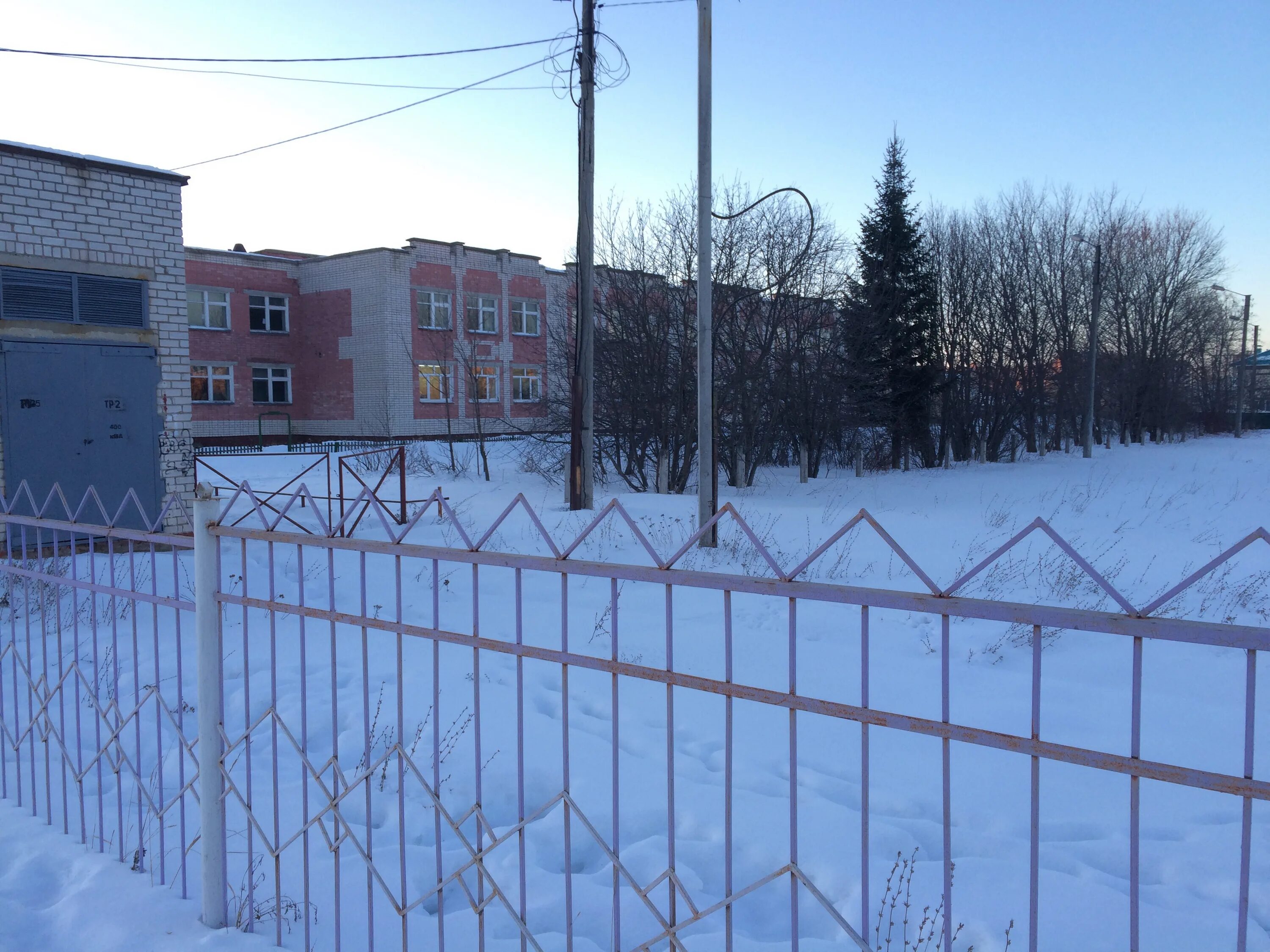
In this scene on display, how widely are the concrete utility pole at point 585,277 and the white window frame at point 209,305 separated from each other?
2238 centimetres

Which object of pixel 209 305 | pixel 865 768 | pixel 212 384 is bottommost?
pixel 865 768

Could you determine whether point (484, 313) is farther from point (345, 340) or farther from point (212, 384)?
point (212, 384)

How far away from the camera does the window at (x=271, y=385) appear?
32.3 m

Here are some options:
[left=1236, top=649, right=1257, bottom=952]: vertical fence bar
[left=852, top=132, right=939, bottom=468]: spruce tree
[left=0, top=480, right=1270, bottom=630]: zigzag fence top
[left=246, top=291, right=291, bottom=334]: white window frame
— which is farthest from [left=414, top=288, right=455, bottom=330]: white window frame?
[left=1236, top=649, right=1257, bottom=952]: vertical fence bar

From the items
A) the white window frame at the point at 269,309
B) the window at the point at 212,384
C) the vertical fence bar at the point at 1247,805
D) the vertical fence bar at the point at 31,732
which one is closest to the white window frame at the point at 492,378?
the white window frame at the point at 269,309

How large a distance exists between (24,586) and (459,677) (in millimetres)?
2747

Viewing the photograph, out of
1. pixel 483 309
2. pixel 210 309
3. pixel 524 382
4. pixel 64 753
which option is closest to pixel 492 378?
pixel 524 382

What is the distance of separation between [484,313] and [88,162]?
25153 millimetres

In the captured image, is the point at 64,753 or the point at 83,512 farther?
the point at 83,512

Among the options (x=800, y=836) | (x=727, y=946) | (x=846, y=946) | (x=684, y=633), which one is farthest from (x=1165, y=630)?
(x=684, y=633)

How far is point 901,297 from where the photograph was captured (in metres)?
26.2

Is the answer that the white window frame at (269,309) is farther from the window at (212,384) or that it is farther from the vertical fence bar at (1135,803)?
the vertical fence bar at (1135,803)

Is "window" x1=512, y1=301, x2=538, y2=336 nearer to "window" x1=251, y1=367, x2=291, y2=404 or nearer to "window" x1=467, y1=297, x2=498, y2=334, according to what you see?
"window" x1=467, y1=297, x2=498, y2=334

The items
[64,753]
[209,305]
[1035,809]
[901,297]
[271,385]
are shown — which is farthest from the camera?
[271,385]
